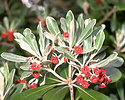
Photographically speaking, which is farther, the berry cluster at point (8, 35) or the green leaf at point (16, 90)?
the berry cluster at point (8, 35)

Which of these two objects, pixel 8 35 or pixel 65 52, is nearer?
pixel 65 52

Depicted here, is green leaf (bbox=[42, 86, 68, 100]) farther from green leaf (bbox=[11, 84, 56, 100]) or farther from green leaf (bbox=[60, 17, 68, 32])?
green leaf (bbox=[60, 17, 68, 32])

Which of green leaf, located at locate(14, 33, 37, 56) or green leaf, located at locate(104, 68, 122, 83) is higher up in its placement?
green leaf, located at locate(14, 33, 37, 56)

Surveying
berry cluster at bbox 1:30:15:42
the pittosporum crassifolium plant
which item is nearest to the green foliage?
the pittosporum crassifolium plant

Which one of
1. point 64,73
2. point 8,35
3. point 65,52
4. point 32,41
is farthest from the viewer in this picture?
point 8,35

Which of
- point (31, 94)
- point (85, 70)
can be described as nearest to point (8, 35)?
point (31, 94)

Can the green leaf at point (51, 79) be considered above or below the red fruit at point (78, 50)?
below

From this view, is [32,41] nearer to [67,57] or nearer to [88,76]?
[67,57]

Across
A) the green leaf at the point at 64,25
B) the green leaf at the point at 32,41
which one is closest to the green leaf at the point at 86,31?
the green leaf at the point at 64,25

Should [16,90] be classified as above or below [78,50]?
below

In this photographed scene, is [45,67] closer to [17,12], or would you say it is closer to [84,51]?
[84,51]

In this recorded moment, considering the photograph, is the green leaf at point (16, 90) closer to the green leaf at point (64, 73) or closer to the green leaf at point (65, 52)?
the green leaf at point (64, 73)

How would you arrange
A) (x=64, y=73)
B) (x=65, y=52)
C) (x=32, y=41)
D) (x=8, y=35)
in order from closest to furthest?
(x=65, y=52)
(x=32, y=41)
(x=64, y=73)
(x=8, y=35)
